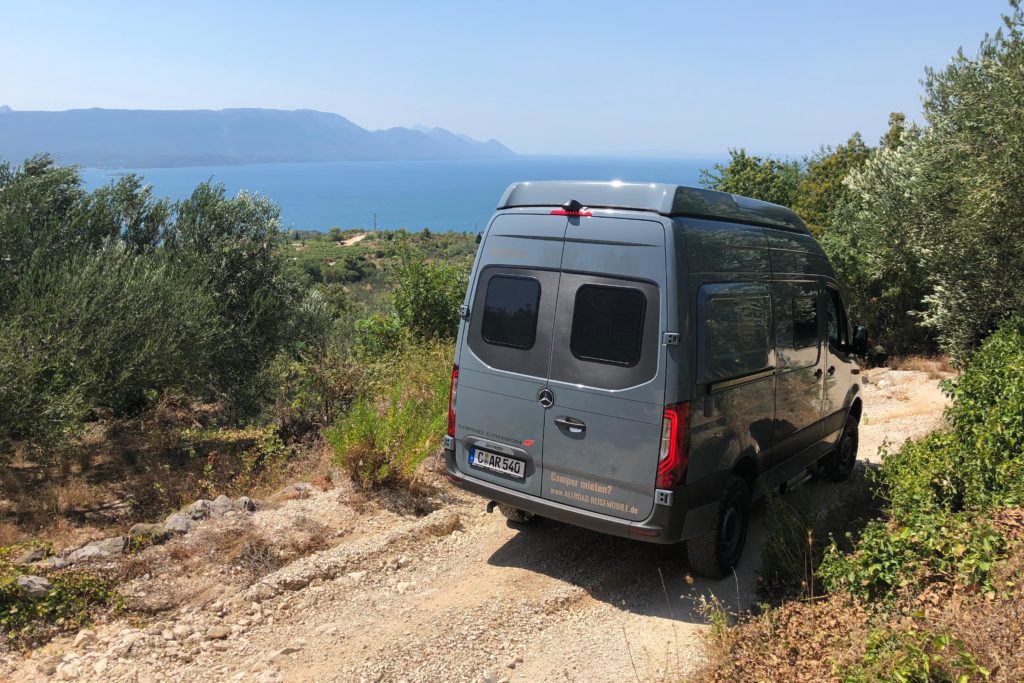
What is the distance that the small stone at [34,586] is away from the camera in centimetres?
463

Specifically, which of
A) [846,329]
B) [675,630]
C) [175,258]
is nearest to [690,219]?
[675,630]

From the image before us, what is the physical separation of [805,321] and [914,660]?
3395 mm

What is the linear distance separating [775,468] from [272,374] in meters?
13.8

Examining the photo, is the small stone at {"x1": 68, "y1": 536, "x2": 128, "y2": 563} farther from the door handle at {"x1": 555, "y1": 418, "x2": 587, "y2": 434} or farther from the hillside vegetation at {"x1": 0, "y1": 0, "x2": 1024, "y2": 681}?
the door handle at {"x1": 555, "y1": 418, "x2": 587, "y2": 434}

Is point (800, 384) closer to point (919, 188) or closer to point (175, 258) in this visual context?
point (919, 188)

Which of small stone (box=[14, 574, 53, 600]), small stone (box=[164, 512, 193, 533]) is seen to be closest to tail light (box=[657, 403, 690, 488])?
small stone (box=[164, 512, 193, 533])

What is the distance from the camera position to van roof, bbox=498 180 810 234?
16.0ft

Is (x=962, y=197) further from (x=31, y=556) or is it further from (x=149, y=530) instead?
(x=31, y=556)

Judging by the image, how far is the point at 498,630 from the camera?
15.6 ft

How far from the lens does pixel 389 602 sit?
512cm

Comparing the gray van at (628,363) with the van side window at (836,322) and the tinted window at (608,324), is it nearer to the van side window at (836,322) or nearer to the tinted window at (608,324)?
the tinted window at (608,324)

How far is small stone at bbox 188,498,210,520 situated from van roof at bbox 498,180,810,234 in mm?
3612

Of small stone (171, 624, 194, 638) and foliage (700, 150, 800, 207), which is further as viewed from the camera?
foliage (700, 150, 800, 207)

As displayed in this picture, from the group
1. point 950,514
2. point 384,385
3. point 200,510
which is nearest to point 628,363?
point 950,514
